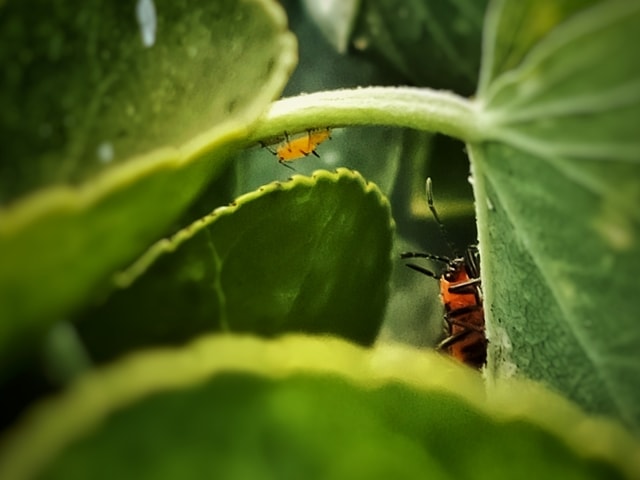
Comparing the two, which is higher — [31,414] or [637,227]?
[637,227]

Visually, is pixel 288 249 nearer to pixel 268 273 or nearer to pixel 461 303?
pixel 268 273

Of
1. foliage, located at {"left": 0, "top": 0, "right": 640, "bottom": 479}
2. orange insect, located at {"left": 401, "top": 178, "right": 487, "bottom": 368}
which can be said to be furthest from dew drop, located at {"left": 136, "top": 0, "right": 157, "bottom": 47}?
orange insect, located at {"left": 401, "top": 178, "right": 487, "bottom": 368}

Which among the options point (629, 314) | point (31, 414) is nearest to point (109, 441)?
point (31, 414)

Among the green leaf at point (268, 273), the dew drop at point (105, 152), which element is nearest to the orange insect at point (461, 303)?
the green leaf at point (268, 273)

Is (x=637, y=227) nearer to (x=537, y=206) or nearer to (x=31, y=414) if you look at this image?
(x=537, y=206)

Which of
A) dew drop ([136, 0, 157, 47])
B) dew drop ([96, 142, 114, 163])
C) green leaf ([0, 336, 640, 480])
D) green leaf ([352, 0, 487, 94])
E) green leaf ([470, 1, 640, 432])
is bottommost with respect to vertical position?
green leaf ([0, 336, 640, 480])

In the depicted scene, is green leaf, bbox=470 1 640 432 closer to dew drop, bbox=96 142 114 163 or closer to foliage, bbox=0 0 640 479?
foliage, bbox=0 0 640 479
